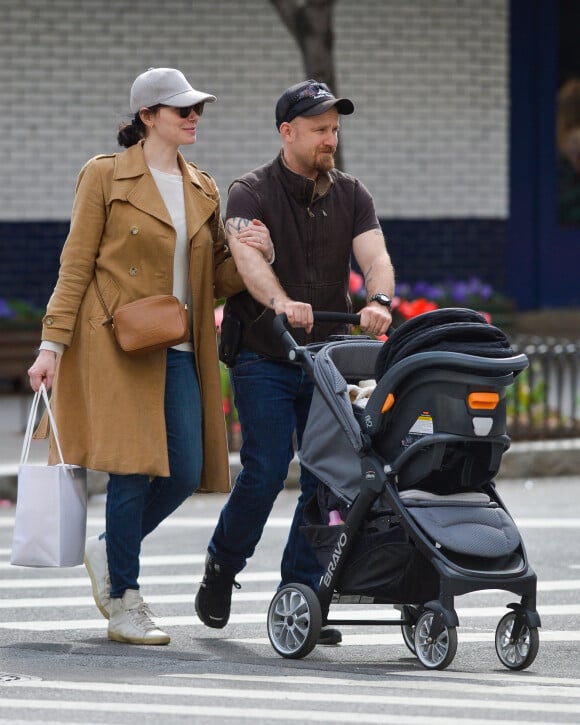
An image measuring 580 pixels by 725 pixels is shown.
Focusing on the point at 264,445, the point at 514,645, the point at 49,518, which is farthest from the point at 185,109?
the point at 514,645

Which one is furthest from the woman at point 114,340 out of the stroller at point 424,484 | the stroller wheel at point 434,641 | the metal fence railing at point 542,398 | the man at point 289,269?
the metal fence railing at point 542,398

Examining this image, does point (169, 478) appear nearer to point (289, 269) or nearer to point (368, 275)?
point (289, 269)

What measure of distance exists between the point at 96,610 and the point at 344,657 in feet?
4.74

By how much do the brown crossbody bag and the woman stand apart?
0.10 m

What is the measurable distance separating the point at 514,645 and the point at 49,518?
1.68 m

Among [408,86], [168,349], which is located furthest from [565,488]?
[408,86]

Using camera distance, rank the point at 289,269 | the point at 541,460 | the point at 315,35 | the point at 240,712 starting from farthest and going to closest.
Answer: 1. the point at 315,35
2. the point at 541,460
3. the point at 289,269
4. the point at 240,712

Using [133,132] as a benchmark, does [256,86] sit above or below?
below

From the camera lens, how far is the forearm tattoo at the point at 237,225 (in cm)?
634

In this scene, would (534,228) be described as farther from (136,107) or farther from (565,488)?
(136,107)

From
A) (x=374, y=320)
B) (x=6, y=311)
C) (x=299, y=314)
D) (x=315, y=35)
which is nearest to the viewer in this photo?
(x=299, y=314)

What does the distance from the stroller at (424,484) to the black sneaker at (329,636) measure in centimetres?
42

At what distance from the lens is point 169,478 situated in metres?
6.49

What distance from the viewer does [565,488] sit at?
11656 mm
